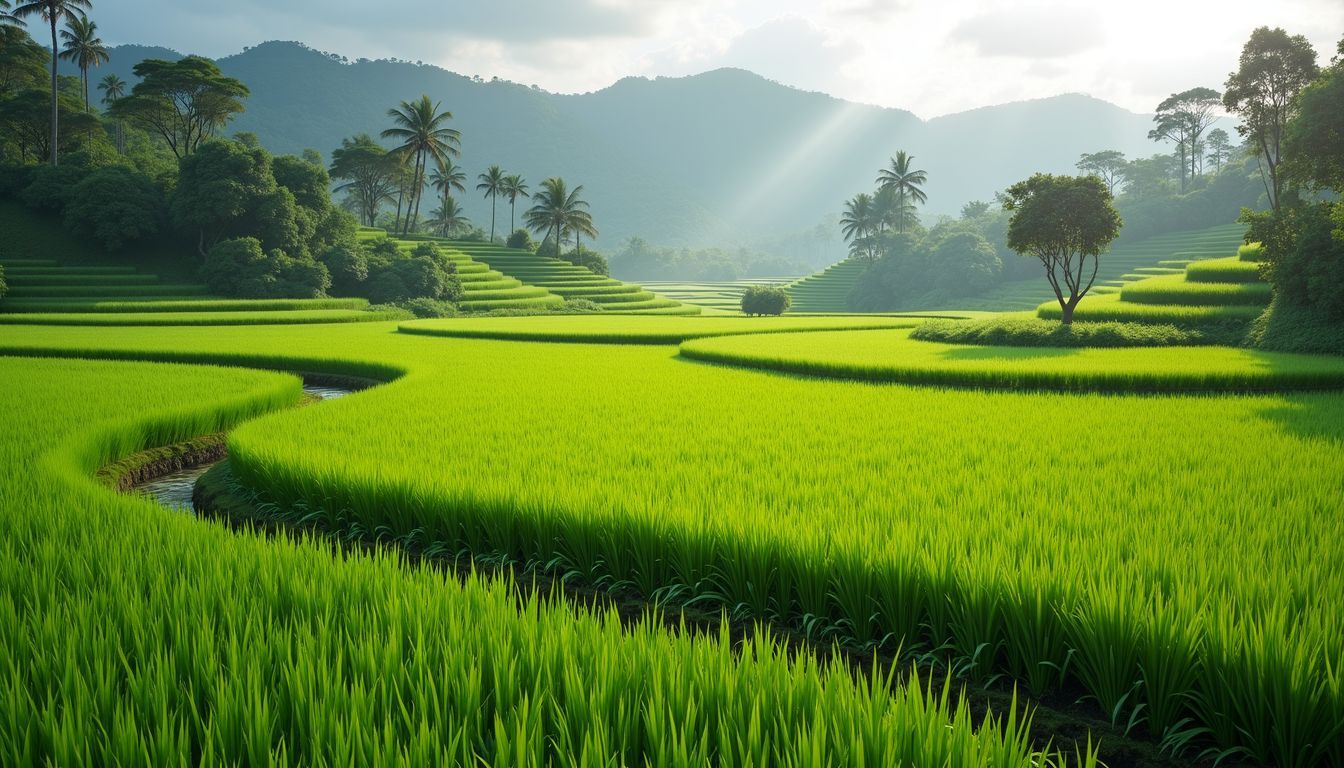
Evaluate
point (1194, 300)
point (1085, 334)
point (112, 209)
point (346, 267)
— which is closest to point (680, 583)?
point (1085, 334)

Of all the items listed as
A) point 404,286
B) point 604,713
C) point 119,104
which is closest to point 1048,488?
point 604,713

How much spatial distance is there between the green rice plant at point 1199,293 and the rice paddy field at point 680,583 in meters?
13.5

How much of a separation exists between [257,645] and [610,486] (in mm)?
3135

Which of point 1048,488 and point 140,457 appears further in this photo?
point 140,457

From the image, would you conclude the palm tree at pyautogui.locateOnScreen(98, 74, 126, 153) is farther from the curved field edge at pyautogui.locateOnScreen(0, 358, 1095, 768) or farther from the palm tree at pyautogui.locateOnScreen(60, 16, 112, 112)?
the curved field edge at pyautogui.locateOnScreen(0, 358, 1095, 768)

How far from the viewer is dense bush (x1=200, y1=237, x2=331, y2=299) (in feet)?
126

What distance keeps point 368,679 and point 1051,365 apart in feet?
46.2

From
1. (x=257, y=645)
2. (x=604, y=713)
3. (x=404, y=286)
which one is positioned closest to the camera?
(x=604, y=713)

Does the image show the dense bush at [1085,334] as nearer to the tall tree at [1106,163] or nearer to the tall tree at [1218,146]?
the tall tree at [1106,163]

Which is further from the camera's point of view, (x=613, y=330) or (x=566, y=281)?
(x=566, y=281)

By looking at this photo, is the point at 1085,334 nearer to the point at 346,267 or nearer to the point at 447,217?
the point at 346,267

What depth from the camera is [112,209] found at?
40.8 meters

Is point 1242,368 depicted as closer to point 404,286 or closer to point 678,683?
point 678,683

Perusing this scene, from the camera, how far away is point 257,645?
292cm
